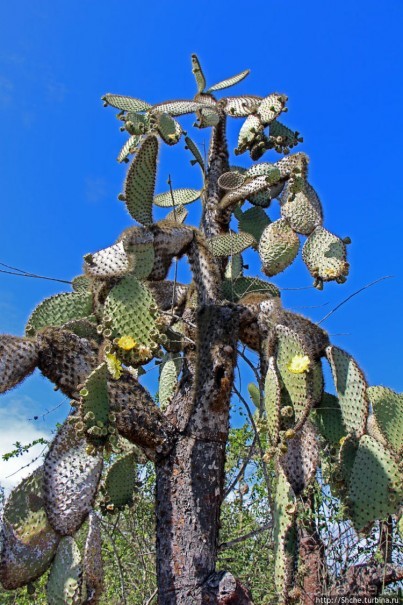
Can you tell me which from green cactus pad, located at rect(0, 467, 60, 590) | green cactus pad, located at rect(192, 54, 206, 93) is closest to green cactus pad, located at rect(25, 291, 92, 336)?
green cactus pad, located at rect(0, 467, 60, 590)

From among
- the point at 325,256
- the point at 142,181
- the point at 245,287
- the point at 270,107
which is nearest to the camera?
the point at 142,181

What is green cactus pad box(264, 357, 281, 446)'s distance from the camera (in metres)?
2.11

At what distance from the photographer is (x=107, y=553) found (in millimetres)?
5086

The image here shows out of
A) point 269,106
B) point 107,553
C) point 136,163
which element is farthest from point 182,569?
point 107,553

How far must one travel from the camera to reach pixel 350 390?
2410 mm

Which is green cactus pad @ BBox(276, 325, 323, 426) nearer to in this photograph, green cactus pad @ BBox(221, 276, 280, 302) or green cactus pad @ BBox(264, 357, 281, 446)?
green cactus pad @ BBox(264, 357, 281, 446)

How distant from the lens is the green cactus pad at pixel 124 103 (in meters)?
3.16

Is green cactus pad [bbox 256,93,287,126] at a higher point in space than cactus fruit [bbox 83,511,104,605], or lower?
higher

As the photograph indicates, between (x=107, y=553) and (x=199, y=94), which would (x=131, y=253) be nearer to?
(x=199, y=94)

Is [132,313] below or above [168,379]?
below

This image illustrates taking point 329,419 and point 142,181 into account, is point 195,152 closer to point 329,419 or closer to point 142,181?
point 142,181

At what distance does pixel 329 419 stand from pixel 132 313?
100cm

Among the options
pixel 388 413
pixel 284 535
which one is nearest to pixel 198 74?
pixel 388 413

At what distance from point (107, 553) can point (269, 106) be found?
3.79 m
